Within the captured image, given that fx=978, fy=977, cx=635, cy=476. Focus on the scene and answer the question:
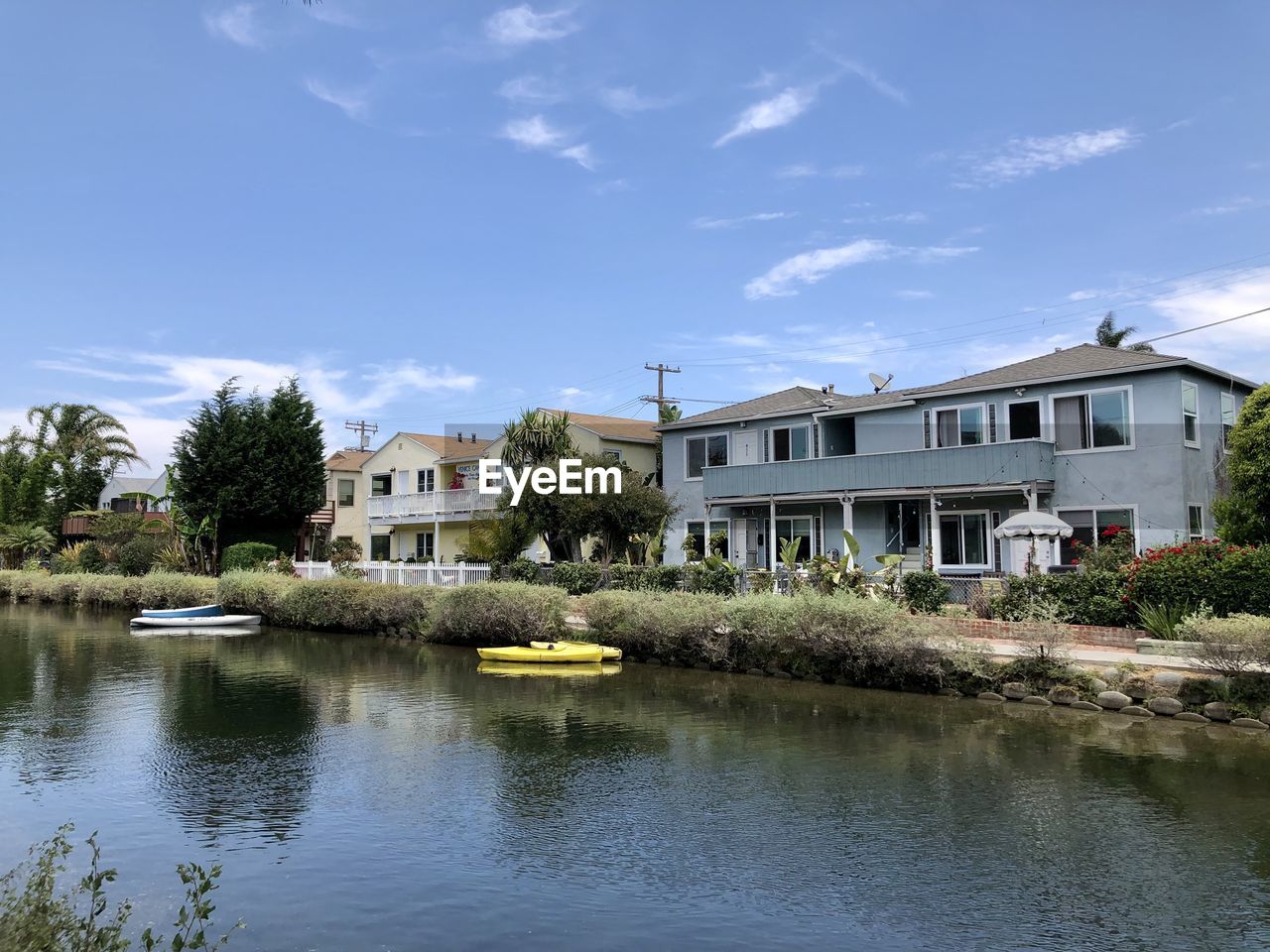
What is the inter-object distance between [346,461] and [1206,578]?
50.8m

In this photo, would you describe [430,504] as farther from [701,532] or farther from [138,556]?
[701,532]

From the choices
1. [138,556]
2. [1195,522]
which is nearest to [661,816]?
[1195,522]

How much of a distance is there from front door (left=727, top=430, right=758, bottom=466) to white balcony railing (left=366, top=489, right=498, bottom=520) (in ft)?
39.1

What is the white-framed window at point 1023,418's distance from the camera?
29.1 meters

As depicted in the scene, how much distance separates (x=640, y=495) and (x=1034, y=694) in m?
18.5

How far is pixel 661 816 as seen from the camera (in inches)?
450

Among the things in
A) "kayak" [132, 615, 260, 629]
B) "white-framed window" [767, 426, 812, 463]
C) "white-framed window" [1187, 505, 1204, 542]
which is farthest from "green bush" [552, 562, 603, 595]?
"white-framed window" [1187, 505, 1204, 542]

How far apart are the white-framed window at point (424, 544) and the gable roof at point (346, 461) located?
716cm

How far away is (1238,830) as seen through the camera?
10.9 m

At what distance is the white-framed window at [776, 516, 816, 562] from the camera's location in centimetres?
3491

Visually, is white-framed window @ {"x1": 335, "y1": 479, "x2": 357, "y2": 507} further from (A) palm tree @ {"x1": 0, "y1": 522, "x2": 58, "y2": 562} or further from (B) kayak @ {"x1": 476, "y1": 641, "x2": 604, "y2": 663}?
(B) kayak @ {"x1": 476, "y1": 641, "x2": 604, "y2": 663}

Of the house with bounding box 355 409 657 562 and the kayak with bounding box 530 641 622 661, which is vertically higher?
the house with bounding box 355 409 657 562

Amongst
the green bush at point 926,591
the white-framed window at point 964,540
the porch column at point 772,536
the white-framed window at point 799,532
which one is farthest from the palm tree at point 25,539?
the green bush at point 926,591

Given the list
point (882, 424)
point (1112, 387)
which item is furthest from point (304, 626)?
point (1112, 387)
